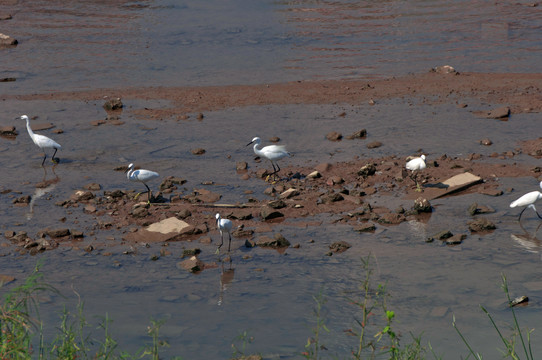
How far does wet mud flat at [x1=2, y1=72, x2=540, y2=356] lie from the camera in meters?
8.55

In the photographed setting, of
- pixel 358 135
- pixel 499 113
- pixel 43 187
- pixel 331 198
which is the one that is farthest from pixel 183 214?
pixel 499 113

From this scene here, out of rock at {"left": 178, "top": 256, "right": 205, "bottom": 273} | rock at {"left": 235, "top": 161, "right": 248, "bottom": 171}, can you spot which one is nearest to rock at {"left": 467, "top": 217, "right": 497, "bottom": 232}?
rock at {"left": 178, "top": 256, "right": 205, "bottom": 273}

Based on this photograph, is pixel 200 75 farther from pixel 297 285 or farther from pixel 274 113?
pixel 297 285

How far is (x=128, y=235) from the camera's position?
10.2 metres

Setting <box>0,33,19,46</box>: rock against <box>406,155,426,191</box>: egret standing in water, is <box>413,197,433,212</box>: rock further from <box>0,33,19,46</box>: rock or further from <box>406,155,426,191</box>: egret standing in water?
<box>0,33,19,46</box>: rock

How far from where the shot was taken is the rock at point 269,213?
1055 centimetres

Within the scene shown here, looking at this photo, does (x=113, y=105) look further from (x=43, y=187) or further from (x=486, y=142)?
(x=486, y=142)

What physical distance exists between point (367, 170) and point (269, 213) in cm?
224

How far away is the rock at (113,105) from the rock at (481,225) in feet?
29.9

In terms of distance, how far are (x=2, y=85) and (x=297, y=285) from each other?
13.2m

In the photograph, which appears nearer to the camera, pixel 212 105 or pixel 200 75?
pixel 212 105

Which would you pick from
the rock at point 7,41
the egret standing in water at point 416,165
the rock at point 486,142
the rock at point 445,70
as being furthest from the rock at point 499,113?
the rock at point 7,41

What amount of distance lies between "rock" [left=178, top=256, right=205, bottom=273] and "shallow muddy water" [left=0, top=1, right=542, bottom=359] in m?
0.14

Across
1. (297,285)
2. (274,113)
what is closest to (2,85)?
(274,113)
